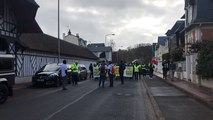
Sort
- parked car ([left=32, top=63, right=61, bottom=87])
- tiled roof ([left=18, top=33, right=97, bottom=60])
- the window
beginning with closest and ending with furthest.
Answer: the window, parked car ([left=32, top=63, right=61, bottom=87]), tiled roof ([left=18, top=33, right=97, bottom=60])

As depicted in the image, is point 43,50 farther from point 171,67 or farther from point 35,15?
point 171,67

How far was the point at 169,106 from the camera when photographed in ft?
44.2

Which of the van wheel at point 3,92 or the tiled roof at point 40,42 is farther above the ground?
the tiled roof at point 40,42

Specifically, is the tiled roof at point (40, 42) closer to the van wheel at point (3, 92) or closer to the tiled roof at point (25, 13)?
the tiled roof at point (25, 13)

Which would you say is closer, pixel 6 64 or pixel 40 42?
pixel 6 64

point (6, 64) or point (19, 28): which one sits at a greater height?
A: point (19, 28)

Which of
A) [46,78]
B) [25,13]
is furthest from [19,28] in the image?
[46,78]

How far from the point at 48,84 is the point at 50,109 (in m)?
12.8

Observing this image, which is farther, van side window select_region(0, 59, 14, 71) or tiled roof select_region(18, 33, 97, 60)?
tiled roof select_region(18, 33, 97, 60)

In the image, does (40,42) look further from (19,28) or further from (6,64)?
(6,64)

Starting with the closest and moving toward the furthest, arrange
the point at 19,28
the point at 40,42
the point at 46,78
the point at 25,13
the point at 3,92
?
the point at 3,92
the point at 46,78
the point at 25,13
the point at 19,28
the point at 40,42

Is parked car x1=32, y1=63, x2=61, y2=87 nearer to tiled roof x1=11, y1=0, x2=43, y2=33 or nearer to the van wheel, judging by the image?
tiled roof x1=11, y1=0, x2=43, y2=33

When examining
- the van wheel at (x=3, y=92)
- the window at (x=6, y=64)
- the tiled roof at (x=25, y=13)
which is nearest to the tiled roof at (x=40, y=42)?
the tiled roof at (x=25, y=13)

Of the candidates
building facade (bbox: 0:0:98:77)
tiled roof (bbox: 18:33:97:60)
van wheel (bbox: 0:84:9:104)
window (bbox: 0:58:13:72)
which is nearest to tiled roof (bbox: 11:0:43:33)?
building facade (bbox: 0:0:98:77)
